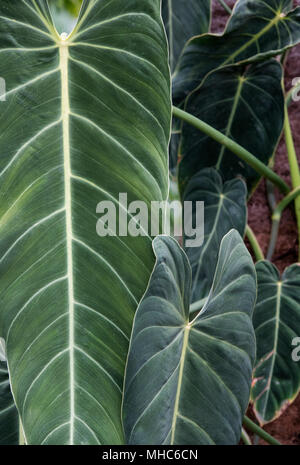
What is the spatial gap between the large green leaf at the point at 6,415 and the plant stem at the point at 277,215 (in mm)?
717

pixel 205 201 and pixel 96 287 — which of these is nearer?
pixel 96 287

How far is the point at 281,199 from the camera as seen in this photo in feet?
4.45

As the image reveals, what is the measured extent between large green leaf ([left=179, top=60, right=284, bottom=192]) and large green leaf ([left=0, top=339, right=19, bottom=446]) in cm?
59

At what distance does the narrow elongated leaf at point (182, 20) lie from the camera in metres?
1.22

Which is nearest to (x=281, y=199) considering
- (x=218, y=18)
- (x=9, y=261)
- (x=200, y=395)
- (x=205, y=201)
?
(x=205, y=201)

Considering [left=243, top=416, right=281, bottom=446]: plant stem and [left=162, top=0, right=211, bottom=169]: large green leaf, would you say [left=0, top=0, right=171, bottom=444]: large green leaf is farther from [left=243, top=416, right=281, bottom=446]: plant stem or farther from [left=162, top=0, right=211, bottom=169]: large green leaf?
[left=162, top=0, right=211, bottom=169]: large green leaf

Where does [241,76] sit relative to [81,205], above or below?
above

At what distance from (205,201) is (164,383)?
23.7 inches

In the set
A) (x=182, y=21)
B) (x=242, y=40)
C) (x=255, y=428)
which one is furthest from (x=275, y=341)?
(x=182, y=21)

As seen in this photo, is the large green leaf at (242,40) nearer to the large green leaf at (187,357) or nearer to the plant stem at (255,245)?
the plant stem at (255,245)

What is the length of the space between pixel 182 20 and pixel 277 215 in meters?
0.52

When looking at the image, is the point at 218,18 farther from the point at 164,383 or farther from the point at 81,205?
the point at 164,383

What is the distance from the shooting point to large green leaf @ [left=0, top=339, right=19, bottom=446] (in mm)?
864

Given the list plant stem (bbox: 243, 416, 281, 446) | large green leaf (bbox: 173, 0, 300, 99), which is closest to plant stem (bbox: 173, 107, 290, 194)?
large green leaf (bbox: 173, 0, 300, 99)
